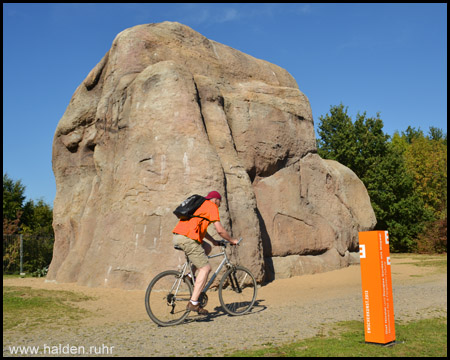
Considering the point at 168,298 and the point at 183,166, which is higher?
the point at 183,166

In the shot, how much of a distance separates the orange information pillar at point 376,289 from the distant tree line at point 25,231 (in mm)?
12675

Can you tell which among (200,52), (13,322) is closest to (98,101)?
(200,52)

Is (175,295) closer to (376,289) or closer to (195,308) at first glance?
(195,308)

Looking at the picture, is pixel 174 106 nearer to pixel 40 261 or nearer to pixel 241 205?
pixel 241 205

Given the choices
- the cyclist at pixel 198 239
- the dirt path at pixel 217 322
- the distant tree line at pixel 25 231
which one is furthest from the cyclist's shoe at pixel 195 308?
the distant tree line at pixel 25 231

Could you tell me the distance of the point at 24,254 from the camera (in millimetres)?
19500

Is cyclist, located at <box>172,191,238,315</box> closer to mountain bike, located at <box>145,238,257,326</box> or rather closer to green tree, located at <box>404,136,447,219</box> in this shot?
mountain bike, located at <box>145,238,257,326</box>

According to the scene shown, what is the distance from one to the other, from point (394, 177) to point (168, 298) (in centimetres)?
2517

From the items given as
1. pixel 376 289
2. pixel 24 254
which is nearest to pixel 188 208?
pixel 376 289

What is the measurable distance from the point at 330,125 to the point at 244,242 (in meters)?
24.3

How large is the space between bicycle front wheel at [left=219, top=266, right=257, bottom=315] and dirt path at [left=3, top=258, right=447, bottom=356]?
20cm

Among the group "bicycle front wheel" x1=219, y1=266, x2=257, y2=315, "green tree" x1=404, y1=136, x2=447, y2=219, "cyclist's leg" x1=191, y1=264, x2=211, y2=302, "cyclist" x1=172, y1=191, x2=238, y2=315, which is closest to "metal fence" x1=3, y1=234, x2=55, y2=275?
"bicycle front wheel" x1=219, y1=266, x2=257, y2=315

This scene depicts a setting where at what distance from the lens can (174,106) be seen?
10.9 meters

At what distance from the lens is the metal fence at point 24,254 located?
18.9 meters
